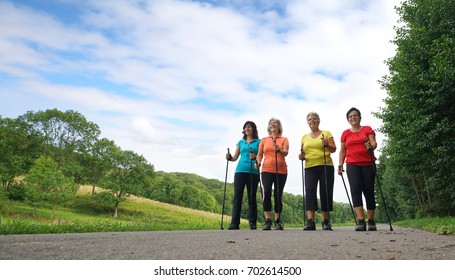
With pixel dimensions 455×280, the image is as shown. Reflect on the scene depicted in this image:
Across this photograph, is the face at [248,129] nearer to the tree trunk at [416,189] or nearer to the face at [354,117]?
the face at [354,117]

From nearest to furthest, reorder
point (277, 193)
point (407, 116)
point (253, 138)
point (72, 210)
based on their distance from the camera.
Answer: point (277, 193), point (253, 138), point (407, 116), point (72, 210)

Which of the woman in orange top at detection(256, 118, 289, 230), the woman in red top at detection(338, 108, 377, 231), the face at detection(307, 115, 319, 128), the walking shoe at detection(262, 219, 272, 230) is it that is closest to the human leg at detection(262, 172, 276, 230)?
the woman in orange top at detection(256, 118, 289, 230)

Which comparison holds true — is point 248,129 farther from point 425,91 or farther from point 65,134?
point 65,134

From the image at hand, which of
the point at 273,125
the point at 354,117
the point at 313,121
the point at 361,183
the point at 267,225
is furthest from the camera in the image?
the point at 273,125

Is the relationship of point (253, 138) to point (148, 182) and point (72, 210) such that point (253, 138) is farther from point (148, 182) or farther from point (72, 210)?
point (148, 182)

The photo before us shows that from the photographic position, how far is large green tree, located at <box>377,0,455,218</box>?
14.1 metres

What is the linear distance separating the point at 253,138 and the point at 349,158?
2496 mm

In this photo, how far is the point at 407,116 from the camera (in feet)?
52.3

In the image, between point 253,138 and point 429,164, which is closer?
point 253,138

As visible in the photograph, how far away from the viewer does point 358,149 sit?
752 centimetres

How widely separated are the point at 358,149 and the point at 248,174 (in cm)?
268

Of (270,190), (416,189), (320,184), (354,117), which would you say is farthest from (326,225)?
(416,189)
